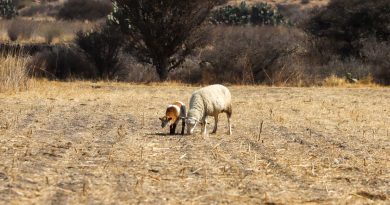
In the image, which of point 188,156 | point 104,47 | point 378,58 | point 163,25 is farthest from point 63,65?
point 188,156

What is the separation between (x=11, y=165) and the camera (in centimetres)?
830

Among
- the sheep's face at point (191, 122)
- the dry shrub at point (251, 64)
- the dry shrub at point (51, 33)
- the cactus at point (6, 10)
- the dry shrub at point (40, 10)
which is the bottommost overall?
the sheep's face at point (191, 122)

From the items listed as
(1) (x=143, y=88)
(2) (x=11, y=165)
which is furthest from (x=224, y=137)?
(1) (x=143, y=88)

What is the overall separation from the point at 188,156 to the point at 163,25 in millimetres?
17894

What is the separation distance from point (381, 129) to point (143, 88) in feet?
37.1

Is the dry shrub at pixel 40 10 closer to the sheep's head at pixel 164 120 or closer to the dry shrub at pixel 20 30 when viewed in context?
the dry shrub at pixel 20 30

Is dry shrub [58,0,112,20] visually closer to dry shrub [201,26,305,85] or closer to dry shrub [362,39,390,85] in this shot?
dry shrub [201,26,305,85]

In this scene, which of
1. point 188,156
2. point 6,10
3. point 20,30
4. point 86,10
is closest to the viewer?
point 188,156

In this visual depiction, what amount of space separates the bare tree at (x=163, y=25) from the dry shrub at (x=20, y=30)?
39.2 ft

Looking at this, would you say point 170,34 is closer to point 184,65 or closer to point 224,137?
point 184,65

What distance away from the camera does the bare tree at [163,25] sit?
26.8m

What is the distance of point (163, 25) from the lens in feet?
88.2

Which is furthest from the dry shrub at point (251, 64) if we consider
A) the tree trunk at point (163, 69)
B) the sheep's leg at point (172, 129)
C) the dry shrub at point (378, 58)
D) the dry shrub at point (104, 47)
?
the sheep's leg at point (172, 129)

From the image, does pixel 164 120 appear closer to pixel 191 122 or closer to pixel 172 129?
pixel 172 129
